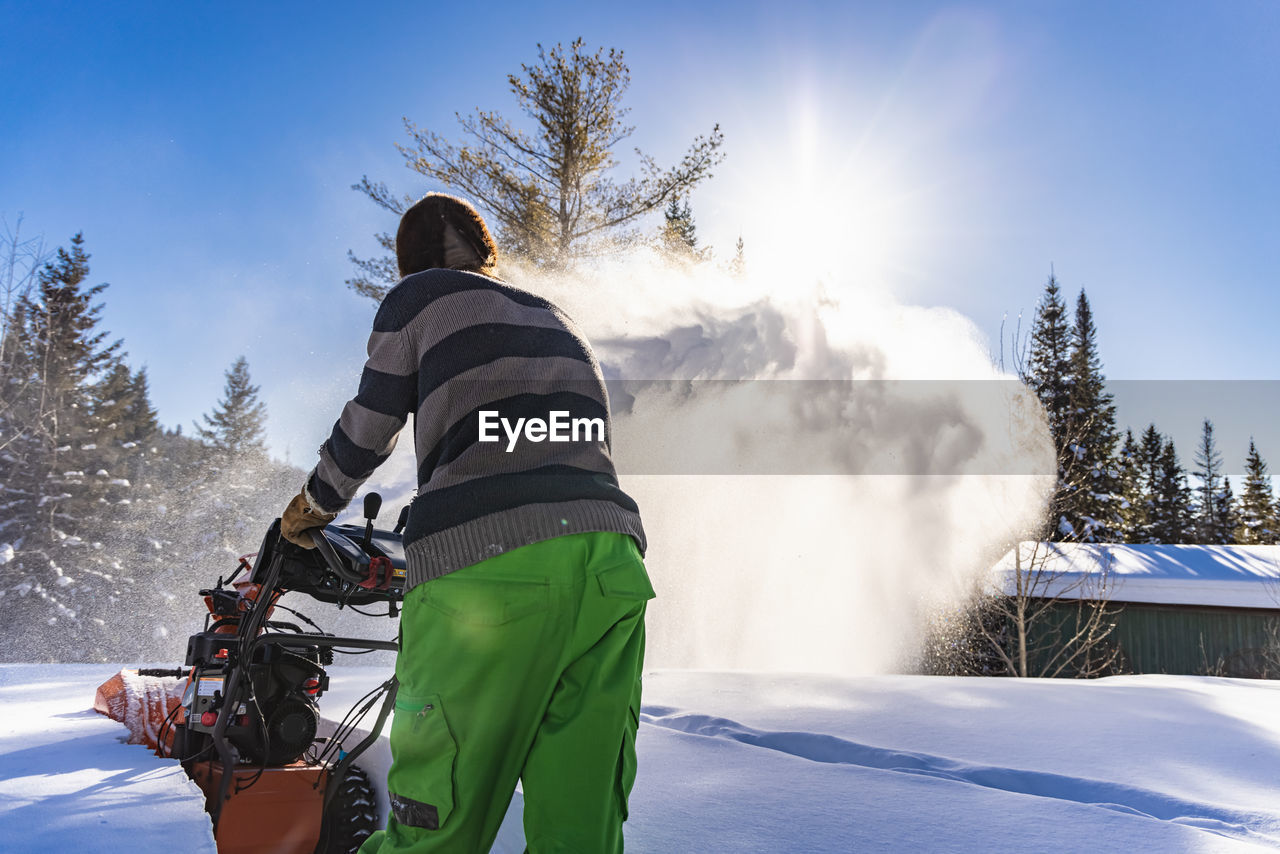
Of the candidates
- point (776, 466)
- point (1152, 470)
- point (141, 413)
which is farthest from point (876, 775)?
point (1152, 470)

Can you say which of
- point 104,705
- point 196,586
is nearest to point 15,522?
point 196,586

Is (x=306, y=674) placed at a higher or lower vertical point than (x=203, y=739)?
higher

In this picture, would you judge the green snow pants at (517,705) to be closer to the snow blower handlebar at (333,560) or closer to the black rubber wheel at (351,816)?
the snow blower handlebar at (333,560)

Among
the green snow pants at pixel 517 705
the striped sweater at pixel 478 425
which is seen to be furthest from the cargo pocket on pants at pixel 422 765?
the striped sweater at pixel 478 425

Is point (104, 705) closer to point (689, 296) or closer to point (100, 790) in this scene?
point (100, 790)

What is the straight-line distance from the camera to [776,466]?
11.0 meters

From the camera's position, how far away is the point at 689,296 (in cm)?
1143

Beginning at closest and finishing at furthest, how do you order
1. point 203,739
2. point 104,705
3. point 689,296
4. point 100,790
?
point 100,790 → point 203,739 → point 104,705 → point 689,296

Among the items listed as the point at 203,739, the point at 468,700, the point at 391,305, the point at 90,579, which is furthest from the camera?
the point at 90,579

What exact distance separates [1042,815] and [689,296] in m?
10.2

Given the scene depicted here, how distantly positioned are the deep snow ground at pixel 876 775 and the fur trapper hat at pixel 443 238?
48.5 inches

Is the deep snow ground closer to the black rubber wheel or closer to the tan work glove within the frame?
the black rubber wheel

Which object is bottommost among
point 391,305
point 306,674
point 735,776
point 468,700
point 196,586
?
point 196,586

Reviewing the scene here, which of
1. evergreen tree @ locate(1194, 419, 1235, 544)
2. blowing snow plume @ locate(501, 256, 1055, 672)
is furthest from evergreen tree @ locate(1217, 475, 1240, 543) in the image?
blowing snow plume @ locate(501, 256, 1055, 672)
